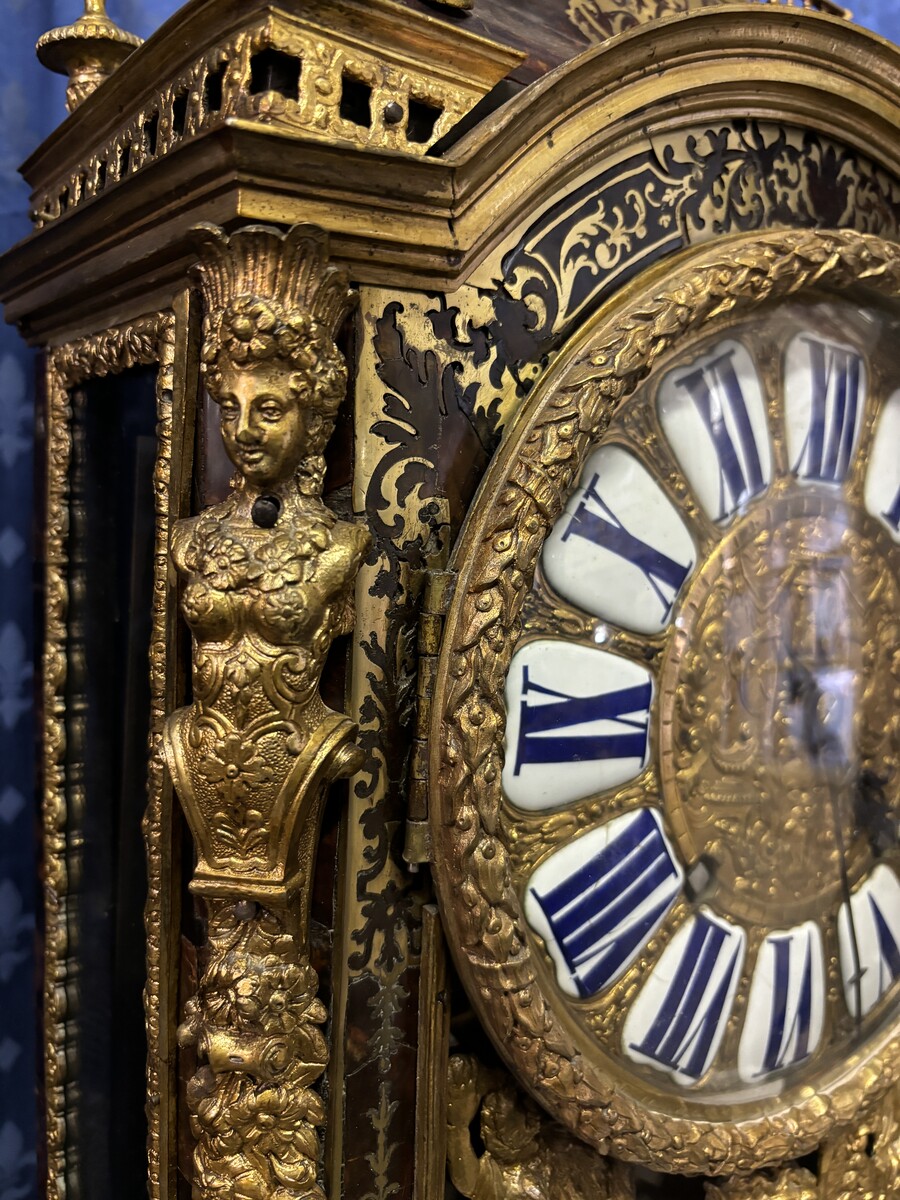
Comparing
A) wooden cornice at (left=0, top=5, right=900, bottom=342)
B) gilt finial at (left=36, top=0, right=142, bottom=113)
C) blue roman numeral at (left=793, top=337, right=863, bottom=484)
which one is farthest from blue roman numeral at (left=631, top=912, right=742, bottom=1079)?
gilt finial at (left=36, top=0, right=142, bottom=113)

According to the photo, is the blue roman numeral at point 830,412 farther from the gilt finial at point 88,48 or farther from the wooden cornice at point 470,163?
the gilt finial at point 88,48

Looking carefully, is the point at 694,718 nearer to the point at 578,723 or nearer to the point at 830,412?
the point at 578,723

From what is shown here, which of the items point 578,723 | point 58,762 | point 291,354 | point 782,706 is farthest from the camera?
point 58,762

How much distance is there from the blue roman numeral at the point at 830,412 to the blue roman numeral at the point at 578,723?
23 centimetres

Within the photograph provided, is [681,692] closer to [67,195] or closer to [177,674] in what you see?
[177,674]

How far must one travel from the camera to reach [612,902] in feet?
2.15

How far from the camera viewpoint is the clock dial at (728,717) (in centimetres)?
64

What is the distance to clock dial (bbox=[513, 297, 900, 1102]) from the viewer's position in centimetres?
64

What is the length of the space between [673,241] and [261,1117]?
61 centimetres

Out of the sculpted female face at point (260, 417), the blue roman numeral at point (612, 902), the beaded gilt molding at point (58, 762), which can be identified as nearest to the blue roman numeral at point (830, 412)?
the blue roman numeral at point (612, 902)

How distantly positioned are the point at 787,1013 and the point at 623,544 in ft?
1.30

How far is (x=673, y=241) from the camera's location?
69 centimetres

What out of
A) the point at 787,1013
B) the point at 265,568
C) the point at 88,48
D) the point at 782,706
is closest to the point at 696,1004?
the point at 787,1013

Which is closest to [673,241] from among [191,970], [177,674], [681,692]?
[681,692]
